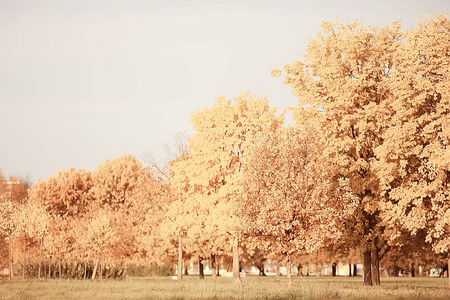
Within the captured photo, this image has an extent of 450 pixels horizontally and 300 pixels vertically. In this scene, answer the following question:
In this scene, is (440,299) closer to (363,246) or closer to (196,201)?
(363,246)

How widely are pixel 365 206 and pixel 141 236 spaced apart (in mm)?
33610

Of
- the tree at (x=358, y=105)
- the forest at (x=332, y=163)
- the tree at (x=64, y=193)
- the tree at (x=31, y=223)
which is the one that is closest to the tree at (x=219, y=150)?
the forest at (x=332, y=163)

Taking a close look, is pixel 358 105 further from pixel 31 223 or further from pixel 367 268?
pixel 31 223

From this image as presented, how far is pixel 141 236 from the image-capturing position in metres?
64.4

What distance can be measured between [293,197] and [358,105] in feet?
29.2

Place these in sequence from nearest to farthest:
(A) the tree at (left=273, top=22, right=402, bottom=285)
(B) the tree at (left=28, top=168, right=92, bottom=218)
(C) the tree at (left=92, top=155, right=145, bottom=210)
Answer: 1. (A) the tree at (left=273, top=22, right=402, bottom=285)
2. (B) the tree at (left=28, top=168, right=92, bottom=218)
3. (C) the tree at (left=92, top=155, right=145, bottom=210)

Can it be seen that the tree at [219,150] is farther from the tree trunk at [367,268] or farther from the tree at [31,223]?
the tree at [31,223]

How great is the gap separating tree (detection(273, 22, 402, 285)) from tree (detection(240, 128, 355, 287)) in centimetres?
177

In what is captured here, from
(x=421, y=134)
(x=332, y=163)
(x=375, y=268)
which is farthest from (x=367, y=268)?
(x=421, y=134)

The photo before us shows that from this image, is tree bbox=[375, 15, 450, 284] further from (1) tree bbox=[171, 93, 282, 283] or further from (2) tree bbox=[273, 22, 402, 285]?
(1) tree bbox=[171, 93, 282, 283]

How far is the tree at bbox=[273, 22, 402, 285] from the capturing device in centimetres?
3644

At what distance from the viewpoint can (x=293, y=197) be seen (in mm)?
33188

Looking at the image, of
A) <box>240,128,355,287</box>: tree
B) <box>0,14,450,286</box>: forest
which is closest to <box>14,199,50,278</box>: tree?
<box>0,14,450,286</box>: forest

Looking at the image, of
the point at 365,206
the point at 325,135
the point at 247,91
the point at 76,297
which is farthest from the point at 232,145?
the point at 76,297
